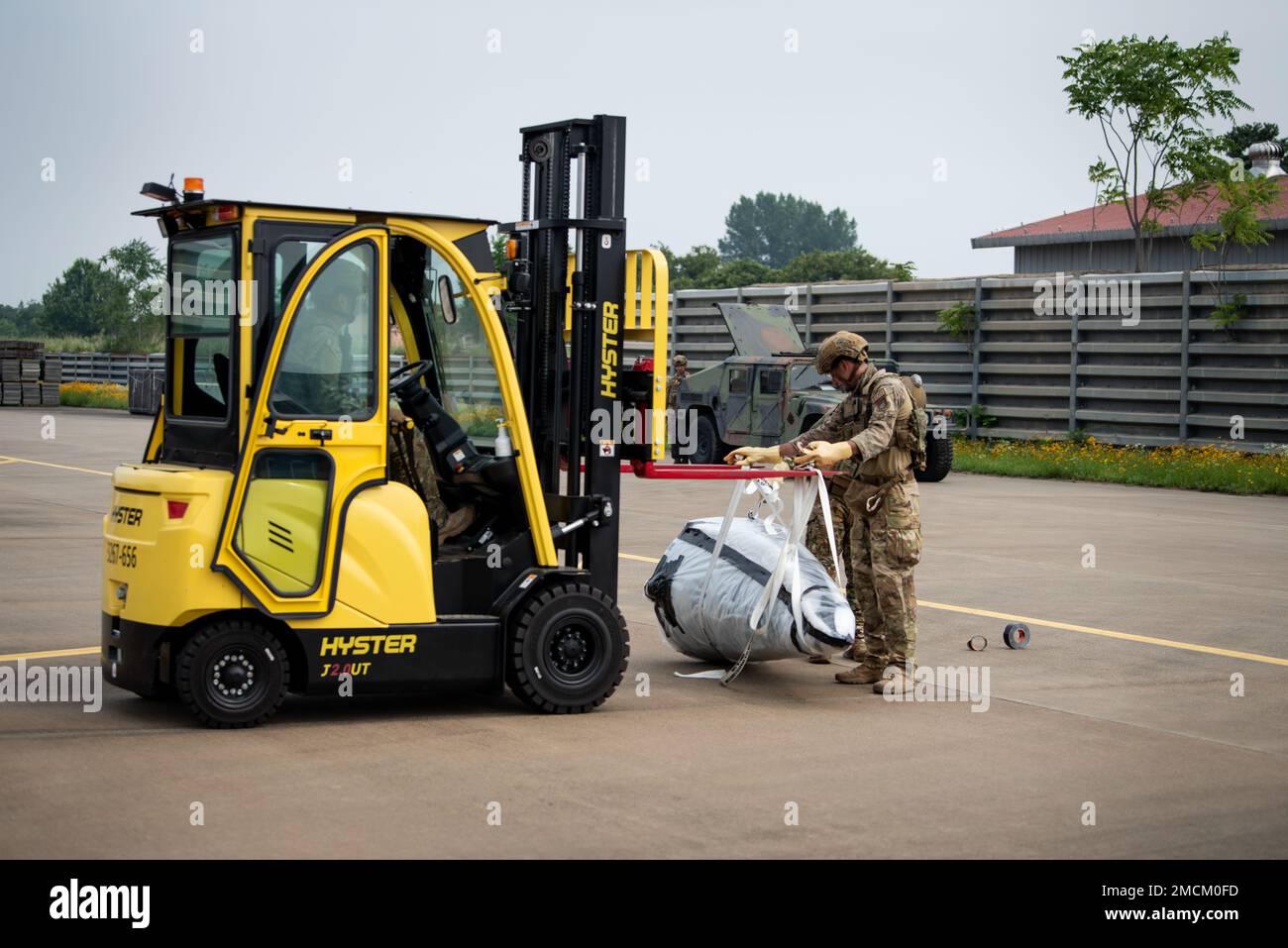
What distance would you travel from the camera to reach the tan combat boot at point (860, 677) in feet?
27.8

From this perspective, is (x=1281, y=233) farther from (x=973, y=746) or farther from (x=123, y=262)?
(x=123, y=262)

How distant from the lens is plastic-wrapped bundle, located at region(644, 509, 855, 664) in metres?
7.88

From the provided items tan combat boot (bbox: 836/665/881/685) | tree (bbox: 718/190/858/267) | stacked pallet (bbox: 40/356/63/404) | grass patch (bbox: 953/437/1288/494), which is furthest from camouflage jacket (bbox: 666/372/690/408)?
tree (bbox: 718/190/858/267)

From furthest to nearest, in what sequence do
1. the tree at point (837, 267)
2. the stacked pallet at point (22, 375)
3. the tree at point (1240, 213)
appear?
the tree at point (837, 267) → the stacked pallet at point (22, 375) → the tree at point (1240, 213)

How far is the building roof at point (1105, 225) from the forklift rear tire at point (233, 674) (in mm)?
29750

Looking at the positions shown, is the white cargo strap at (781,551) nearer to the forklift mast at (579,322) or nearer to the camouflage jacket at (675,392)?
the forklift mast at (579,322)

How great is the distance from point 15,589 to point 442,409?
5027 mm

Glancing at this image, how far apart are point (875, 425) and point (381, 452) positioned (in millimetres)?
2688

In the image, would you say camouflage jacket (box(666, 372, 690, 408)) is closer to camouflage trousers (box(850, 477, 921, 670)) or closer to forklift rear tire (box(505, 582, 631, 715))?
camouflage trousers (box(850, 477, 921, 670))

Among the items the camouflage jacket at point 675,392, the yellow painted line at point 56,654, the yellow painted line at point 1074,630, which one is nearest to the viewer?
the yellow painted line at point 56,654

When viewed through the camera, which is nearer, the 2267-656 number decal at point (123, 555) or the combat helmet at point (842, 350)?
the 2267-656 number decal at point (123, 555)

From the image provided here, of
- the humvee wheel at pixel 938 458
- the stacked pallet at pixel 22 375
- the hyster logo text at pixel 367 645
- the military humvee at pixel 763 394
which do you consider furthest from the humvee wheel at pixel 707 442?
the stacked pallet at pixel 22 375

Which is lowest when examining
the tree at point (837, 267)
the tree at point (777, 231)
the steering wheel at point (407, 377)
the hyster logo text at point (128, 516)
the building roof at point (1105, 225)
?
the hyster logo text at point (128, 516)

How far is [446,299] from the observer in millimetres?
7566
